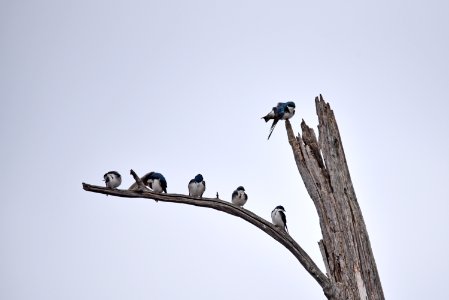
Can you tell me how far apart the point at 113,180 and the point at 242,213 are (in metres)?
3.23

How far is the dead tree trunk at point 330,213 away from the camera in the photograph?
1238 cm

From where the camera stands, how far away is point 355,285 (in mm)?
12281

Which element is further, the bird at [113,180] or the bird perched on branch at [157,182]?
the bird perched on branch at [157,182]

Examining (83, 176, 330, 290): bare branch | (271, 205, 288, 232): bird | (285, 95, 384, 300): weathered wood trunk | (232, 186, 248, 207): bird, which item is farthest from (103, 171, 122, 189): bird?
(285, 95, 384, 300): weathered wood trunk

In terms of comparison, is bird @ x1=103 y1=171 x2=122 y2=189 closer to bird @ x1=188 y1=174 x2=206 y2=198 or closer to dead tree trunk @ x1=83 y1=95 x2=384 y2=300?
dead tree trunk @ x1=83 y1=95 x2=384 y2=300

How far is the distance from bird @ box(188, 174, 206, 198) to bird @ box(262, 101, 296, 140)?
191 cm

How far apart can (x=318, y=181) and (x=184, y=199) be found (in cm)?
281

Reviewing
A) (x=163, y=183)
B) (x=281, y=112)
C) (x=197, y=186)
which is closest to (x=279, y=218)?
(x=197, y=186)

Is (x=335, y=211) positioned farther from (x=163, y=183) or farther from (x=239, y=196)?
(x=163, y=183)

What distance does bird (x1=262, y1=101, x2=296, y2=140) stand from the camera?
15148 mm

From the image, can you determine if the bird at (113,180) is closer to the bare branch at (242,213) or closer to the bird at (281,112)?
the bare branch at (242,213)

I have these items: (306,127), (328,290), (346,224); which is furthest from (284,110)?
(328,290)

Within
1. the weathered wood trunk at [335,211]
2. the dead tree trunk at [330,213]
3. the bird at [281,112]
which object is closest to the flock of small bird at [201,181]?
Result: the bird at [281,112]

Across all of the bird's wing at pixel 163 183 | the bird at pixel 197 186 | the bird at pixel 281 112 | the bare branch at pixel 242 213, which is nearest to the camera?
the bare branch at pixel 242 213
